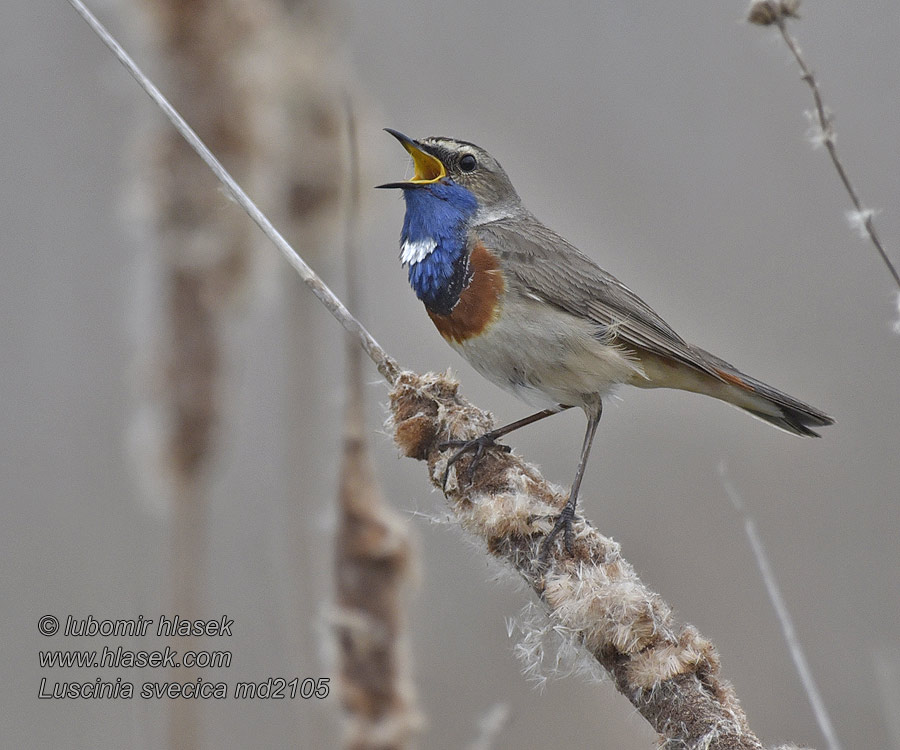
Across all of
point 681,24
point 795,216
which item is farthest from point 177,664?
point 681,24

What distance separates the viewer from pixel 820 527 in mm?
4559

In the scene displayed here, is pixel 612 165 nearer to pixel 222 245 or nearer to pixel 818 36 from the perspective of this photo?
pixel 818 36

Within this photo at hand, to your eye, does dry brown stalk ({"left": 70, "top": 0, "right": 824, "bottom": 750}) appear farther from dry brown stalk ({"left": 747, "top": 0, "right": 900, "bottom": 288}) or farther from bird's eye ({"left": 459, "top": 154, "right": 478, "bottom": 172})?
bird's eye ({"left": 459, "top": 154, "right": 478, "bottom": 172})

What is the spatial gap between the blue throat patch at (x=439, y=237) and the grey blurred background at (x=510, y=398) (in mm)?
209

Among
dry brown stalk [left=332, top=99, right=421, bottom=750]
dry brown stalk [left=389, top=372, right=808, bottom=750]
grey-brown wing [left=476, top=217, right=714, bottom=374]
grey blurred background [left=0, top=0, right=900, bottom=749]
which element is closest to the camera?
dry brown stalk [left=389, top=372, right=808, bottom=750]

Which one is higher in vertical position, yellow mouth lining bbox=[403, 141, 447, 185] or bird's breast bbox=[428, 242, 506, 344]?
yellow mouth lining bbox=[403, 141, 447, 185]

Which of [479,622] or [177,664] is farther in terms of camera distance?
[479,622]

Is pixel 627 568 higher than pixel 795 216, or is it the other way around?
pixel 795 216

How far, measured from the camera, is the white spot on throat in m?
3.48

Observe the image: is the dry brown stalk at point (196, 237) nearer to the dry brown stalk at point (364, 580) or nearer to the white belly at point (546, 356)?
the dry brown stalk at point (364, 580)

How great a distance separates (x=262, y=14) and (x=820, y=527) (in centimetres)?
323

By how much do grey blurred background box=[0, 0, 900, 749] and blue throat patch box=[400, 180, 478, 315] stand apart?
209 mm

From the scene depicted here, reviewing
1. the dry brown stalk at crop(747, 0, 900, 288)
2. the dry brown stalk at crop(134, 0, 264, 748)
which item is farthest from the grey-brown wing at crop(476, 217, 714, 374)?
the dry brown stalk at crop(747, 0, 900, 288)

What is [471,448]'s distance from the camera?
2.74 metres
